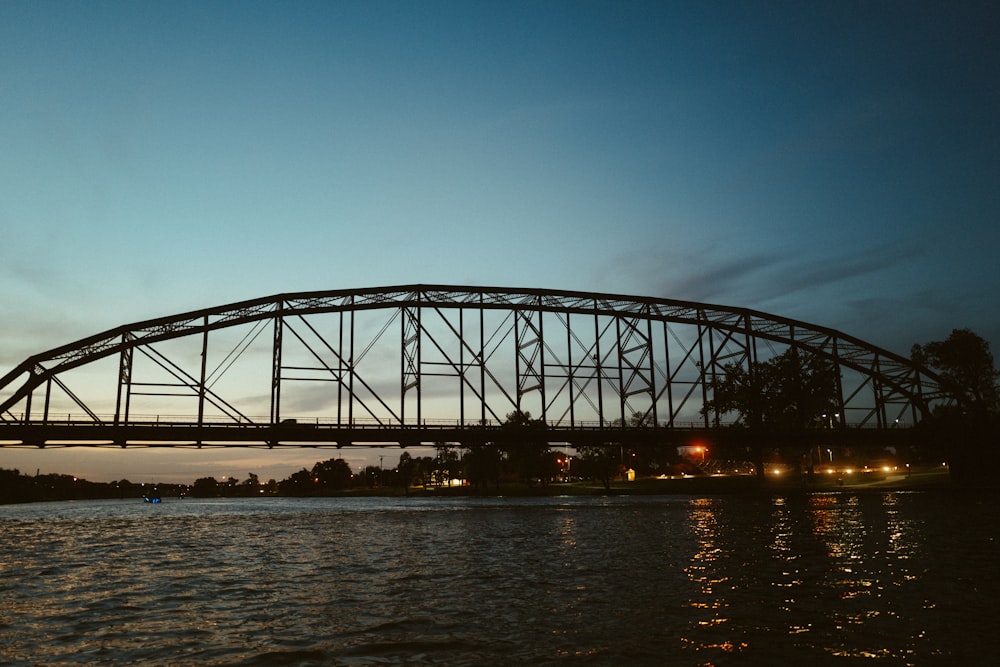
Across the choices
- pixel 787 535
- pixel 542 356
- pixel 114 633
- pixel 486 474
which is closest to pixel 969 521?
pixel 787 535

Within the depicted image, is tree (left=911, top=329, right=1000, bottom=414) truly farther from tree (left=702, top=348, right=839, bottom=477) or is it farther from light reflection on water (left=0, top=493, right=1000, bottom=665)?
light reflection on water (left=0, top=493, right=1000, bottom=665)

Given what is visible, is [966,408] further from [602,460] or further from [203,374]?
[203,374]

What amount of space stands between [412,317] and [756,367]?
4454cm

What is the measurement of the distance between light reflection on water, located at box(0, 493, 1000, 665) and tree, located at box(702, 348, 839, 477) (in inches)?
2284

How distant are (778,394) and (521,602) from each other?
78834mm

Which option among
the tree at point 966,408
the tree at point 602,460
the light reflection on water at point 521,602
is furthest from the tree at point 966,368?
the light reflection on water at point 521,602

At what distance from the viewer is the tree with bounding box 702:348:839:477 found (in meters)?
84.6

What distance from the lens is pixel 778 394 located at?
85.3 meters

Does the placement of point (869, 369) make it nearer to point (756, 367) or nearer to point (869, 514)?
point (756, 367)

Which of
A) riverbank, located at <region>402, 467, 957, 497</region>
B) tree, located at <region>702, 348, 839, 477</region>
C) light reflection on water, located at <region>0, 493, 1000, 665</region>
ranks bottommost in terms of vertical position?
riverbank, located at <region>402, 467, 957, 497</region>

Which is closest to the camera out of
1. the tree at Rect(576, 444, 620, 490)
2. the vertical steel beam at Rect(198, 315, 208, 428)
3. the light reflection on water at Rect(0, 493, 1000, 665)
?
the light reflection on water at Rect(0, 493, 1000, 665)

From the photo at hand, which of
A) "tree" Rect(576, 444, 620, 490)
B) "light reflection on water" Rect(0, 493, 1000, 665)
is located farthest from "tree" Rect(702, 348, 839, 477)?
"light reflection on water" Rect(0, 493, 1000, 665)

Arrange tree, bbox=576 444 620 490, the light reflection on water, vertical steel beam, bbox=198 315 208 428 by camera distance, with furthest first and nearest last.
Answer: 1. tree, bbox=576 444 620 490
2. vertical steel beam, bbox=198 315 208 428
3. the light reflection on water

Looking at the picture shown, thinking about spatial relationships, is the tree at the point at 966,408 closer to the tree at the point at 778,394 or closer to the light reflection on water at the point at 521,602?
the tree at the point at 778,394
